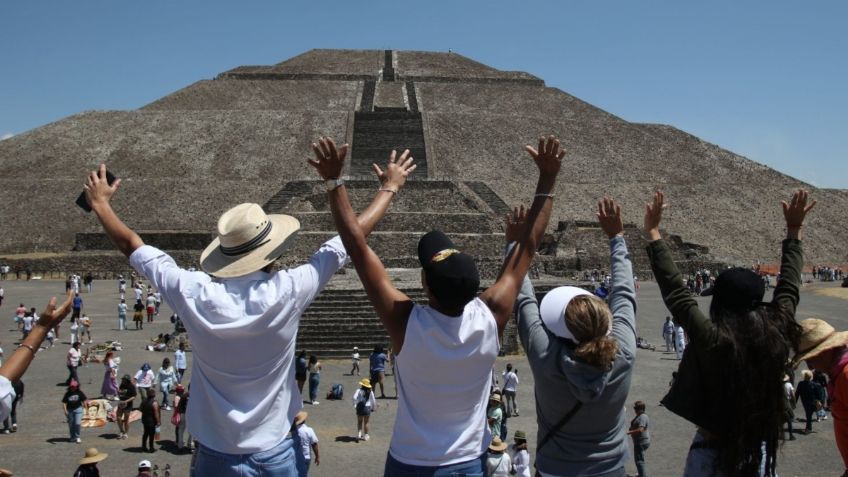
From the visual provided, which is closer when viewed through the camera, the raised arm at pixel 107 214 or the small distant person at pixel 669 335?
the raised arm at pixel 107 214

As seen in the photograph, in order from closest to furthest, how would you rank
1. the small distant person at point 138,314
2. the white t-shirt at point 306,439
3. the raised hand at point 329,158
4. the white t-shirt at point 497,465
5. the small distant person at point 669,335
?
the raised hand at point 329,158 → the white t-shirt at point 497,465 → the white t-shirt at point 306,439 → the small distant person at point 669,335 → the small distant person at point 138,314

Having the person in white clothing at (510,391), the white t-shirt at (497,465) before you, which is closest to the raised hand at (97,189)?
the white t-shirt at (497,465)

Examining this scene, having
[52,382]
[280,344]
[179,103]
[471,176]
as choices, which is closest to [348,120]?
[471,176]

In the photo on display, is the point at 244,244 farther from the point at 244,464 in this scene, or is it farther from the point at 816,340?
the point at 816,340

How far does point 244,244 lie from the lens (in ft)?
10.0

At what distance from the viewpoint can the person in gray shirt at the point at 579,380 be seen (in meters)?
2.96

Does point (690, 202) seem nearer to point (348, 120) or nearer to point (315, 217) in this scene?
point (348, 120)

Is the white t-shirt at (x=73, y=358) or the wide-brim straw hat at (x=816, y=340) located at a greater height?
the wide-brim straw hat at (x=816, y=340)

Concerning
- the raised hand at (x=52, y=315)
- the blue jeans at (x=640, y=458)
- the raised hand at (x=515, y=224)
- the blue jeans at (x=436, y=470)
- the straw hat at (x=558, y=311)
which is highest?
the raised hand at (x=515, y=224)

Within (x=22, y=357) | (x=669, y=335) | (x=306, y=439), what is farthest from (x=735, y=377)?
(x=669, y=335)

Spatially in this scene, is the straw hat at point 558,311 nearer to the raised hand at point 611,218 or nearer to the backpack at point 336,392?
the raised hand at point 611,218

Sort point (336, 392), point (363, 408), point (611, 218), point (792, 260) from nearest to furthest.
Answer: point (792, 260)
point (611, 218)
point (363, 408)
point (336, 392)

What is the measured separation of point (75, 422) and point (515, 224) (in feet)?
27.2

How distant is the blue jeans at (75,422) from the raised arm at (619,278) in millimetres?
8387
